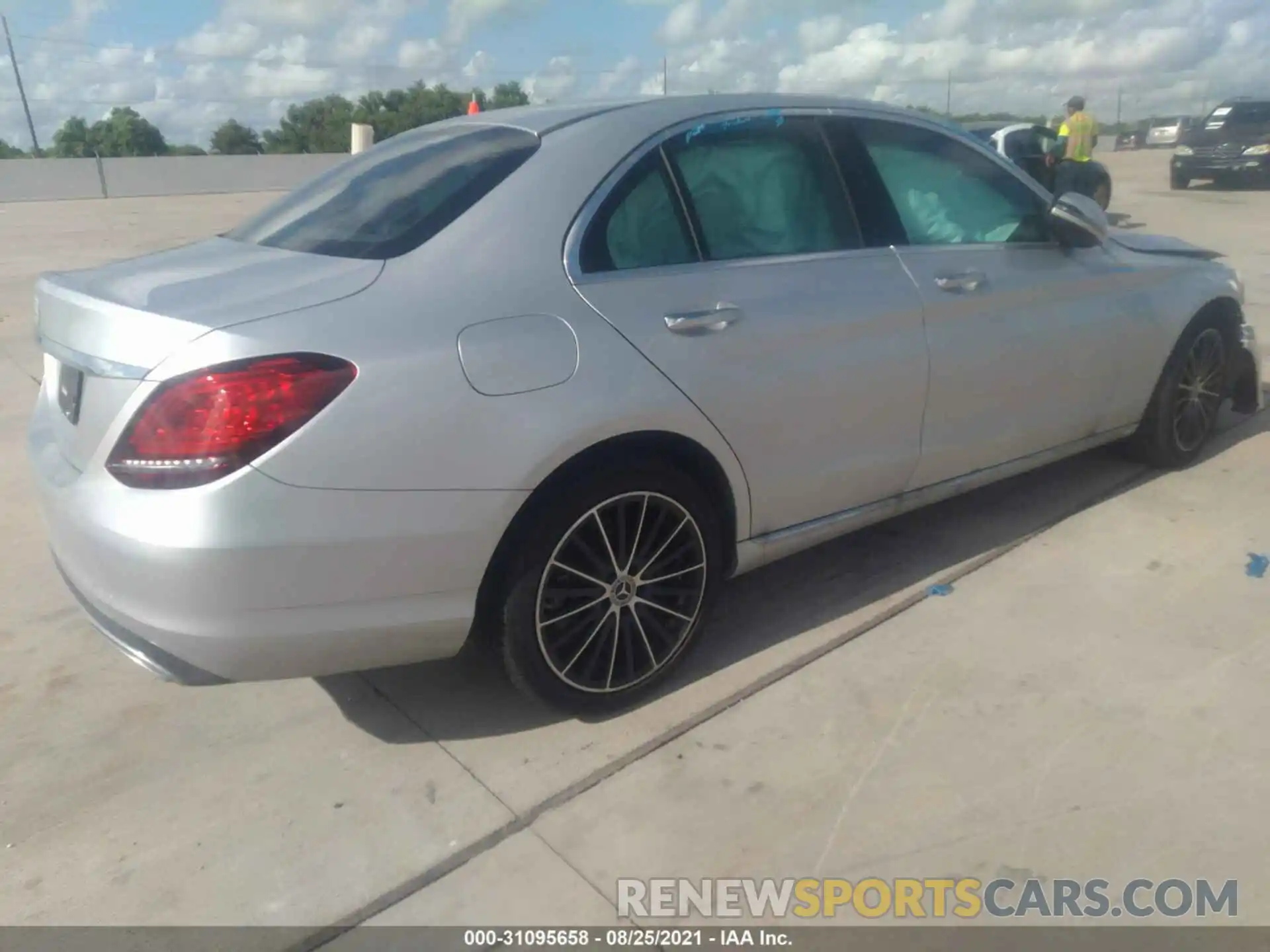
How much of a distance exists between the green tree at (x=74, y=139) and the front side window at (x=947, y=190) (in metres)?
55.2

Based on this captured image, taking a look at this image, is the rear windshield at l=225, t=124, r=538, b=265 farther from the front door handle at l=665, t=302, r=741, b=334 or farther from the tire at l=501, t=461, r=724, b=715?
the tire at l=501, t=461, r=724, b=715

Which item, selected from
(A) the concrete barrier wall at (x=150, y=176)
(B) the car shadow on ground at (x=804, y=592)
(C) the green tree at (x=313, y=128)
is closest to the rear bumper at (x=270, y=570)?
(B) the car shadow on ground at (x=804, y=592)

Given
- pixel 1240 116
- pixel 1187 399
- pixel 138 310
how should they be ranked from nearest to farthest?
1. pixel 138 310
2. pixel 1187 399
3. pixel 1240 116

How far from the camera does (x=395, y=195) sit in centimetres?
297

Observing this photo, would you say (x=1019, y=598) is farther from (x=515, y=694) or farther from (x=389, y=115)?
(x=389, y=115)

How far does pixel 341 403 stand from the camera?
2.34m

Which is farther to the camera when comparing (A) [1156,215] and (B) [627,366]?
(A) [1156,215]

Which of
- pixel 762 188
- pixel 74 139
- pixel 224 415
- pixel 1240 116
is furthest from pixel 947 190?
pixel 74 139

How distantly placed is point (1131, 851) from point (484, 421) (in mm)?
1818

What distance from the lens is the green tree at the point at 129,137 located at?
51.7 meters

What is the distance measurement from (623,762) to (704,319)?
1.23 meters

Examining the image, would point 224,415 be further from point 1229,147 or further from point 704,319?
point 1229,147
